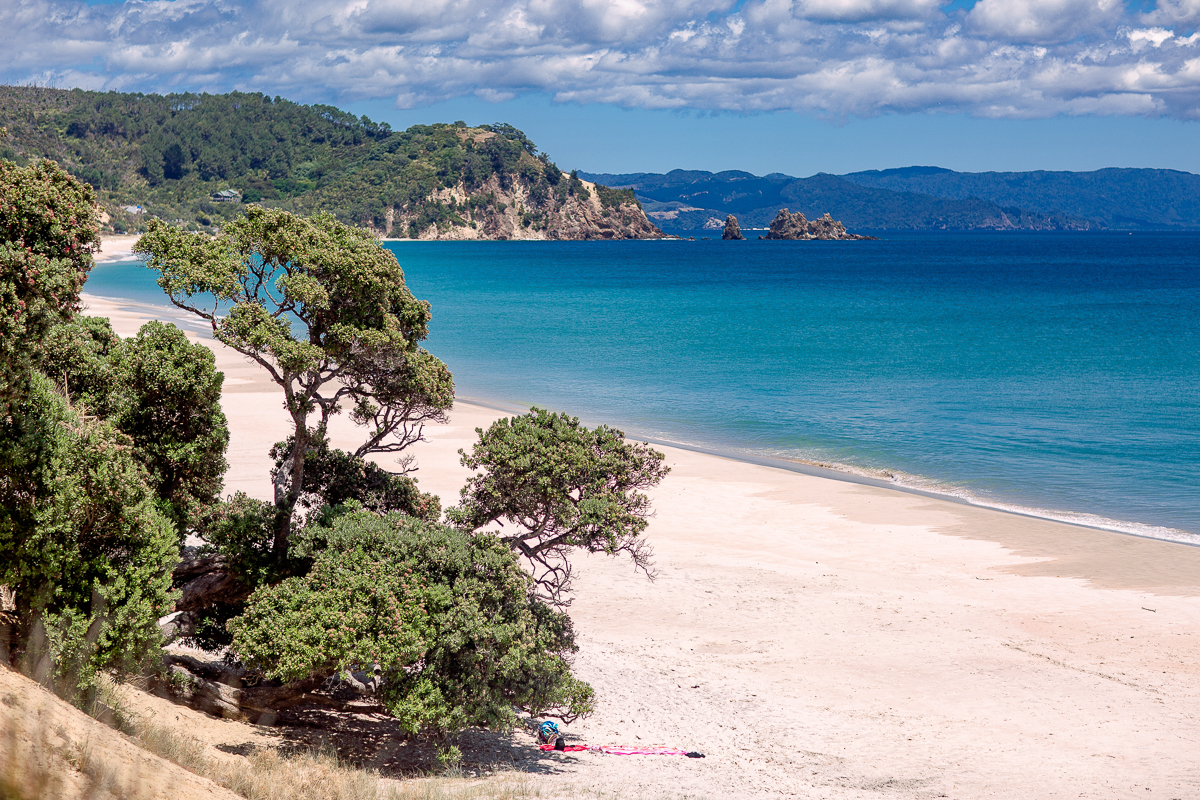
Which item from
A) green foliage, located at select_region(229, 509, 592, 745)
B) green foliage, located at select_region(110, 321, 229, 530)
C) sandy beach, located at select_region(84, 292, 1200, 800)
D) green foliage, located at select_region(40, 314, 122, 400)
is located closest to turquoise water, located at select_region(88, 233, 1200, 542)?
sandy beach, located at select_region(84, 292, 1200, 800)

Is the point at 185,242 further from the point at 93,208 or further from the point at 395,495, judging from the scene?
the point at 395,495

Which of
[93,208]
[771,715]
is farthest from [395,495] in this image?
[771,715]

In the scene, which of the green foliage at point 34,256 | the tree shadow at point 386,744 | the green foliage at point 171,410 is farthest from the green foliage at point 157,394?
the tree shadow at point 386,744

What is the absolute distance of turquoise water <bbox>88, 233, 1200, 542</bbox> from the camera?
27047 millimetres

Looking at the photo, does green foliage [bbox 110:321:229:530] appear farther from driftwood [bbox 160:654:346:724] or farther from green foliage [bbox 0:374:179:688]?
driftwood [bbox 160:654:346:724]

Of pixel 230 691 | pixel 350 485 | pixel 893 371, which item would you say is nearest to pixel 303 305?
pixel 350 485

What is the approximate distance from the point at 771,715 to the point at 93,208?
9961 millimetres

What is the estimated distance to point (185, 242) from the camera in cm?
1032

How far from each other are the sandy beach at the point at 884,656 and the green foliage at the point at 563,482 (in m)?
2.67

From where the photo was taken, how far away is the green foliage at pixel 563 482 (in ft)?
33.1

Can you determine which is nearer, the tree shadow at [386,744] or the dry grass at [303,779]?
the dry grass at [303,779]

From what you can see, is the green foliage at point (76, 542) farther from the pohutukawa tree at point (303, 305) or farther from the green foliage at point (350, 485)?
the green foliage at point (350, 485)

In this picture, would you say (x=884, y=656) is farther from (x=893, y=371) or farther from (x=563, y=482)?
(x=893, y=371)

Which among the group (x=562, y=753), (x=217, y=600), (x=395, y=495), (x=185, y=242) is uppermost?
(x=185, y=242)
